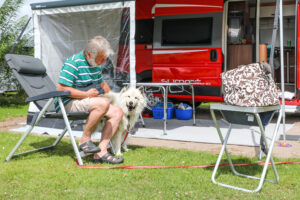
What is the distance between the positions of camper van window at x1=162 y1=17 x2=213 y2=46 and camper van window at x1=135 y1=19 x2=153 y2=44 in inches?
16.6

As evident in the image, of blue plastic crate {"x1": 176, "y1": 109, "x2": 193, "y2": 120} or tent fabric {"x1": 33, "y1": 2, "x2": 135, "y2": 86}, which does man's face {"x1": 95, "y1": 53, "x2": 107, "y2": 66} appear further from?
blue plastic crate {"x1": 176, "y1": 109, "x2": 193, "y2": 120}

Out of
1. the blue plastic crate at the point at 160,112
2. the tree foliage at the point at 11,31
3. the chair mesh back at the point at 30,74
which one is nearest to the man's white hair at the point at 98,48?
the chair mesh back at the point at 30,74

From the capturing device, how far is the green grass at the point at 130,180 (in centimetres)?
266

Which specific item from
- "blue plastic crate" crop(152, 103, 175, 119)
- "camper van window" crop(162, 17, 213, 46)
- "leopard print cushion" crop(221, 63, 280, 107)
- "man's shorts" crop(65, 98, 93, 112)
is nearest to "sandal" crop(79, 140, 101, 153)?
"man's shorts" crop(65, 98, 93, 112)

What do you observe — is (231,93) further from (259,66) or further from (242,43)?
(242,43)

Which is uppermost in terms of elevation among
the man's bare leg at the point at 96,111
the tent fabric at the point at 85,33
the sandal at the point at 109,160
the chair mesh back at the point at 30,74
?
the tent fabric at the point at 85,33

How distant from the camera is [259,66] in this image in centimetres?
288

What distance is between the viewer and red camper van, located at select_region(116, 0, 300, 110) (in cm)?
630

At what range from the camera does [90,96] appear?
362 centimetres

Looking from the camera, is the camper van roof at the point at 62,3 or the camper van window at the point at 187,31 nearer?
the camper van roof at the point at 62,3

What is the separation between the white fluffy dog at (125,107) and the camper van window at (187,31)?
9.07ft

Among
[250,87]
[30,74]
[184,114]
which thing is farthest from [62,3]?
[250,87]

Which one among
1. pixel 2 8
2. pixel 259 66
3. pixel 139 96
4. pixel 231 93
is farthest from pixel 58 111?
pixel 2 8

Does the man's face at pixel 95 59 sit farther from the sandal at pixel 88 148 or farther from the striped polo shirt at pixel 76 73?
the sandal at pixel 88 148
